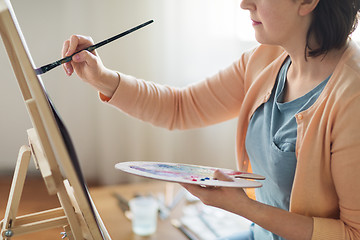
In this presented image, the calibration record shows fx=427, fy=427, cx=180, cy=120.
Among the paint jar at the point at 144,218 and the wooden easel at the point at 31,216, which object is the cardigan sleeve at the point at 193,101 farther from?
the paint jar at the point at 144,218

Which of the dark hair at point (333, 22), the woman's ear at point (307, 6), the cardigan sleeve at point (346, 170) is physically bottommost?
the cardigan sleeve at point (346, 170)

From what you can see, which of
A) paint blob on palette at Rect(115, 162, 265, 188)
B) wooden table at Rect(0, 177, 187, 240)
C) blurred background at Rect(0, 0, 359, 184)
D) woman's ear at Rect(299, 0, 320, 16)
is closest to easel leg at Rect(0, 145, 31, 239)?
paint blob on palette at Rect(115, 162, 265, 188)

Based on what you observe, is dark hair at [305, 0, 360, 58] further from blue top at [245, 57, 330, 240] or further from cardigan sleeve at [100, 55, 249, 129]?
cardigan sleeve at [100, 55, 249, 129]

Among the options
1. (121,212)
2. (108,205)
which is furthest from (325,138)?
(108,205)

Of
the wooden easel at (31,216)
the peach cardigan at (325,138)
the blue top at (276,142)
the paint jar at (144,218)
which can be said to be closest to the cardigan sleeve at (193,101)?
the peach cardigan at (325,138)

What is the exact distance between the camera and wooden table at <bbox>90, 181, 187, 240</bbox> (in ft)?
5.87

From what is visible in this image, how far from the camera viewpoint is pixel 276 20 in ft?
3.08

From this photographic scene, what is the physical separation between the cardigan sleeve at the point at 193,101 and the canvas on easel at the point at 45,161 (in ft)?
1.17

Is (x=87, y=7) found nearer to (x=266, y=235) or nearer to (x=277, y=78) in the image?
(x=277, y=78)

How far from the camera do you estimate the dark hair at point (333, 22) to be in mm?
930

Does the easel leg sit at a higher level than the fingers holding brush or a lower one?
lower

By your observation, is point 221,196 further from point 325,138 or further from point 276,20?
point 276,20

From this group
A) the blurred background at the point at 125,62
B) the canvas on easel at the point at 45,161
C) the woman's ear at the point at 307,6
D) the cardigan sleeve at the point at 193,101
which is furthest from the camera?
the blurred background at the point at 125,62

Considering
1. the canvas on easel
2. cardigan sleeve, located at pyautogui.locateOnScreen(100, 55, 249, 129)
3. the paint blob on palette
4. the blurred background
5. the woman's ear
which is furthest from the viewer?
the blurred background
